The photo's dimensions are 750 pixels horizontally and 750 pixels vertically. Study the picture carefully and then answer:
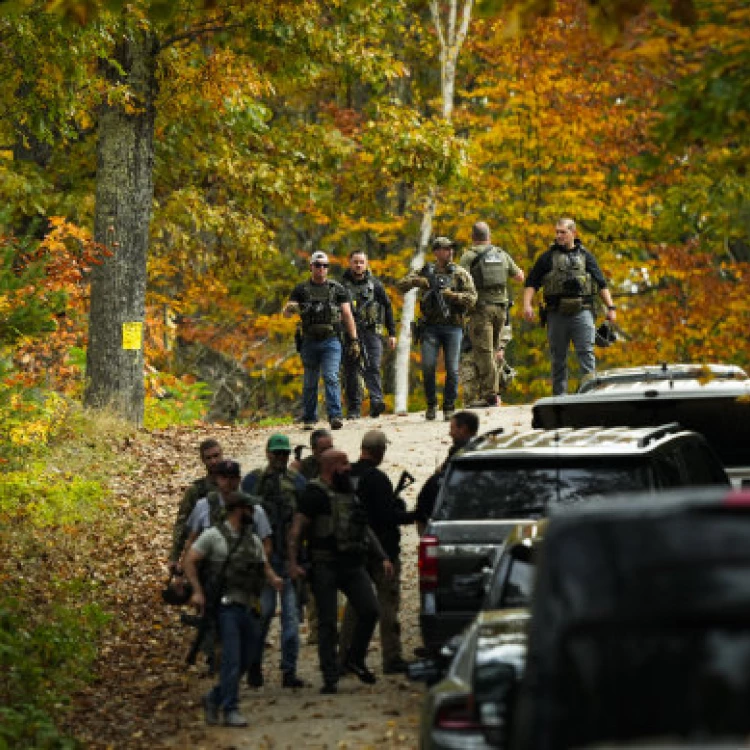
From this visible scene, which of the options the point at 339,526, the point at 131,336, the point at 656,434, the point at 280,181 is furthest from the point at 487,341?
the point at 656,434

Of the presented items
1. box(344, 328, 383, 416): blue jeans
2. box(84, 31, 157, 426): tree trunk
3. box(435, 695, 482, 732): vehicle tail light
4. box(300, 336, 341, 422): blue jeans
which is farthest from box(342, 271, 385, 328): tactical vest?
box(435, 695, 482, 732): vehicle tail light

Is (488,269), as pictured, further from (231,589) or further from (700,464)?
(231,589)

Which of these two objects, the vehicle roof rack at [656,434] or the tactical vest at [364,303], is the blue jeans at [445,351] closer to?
the tactical vest at [364,303]

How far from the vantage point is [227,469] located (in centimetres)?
1173

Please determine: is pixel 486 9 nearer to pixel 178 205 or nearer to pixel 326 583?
pixel 326 583

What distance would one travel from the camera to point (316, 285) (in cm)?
2134

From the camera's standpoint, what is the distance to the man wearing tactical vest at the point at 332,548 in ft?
40.7

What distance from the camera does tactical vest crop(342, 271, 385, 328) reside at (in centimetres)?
2239

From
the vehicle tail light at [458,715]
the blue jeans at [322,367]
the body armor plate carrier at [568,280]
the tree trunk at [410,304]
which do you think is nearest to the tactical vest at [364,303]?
the blue jeans at [322,367]

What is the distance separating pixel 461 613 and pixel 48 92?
11023mm

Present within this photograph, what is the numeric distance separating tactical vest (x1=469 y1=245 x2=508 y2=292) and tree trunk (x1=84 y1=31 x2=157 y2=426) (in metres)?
4.95

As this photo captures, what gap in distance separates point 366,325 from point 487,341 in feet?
5.30

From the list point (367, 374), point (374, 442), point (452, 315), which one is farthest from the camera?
point (367, 374)

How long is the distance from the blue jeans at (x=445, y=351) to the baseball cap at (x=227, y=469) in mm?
9557
